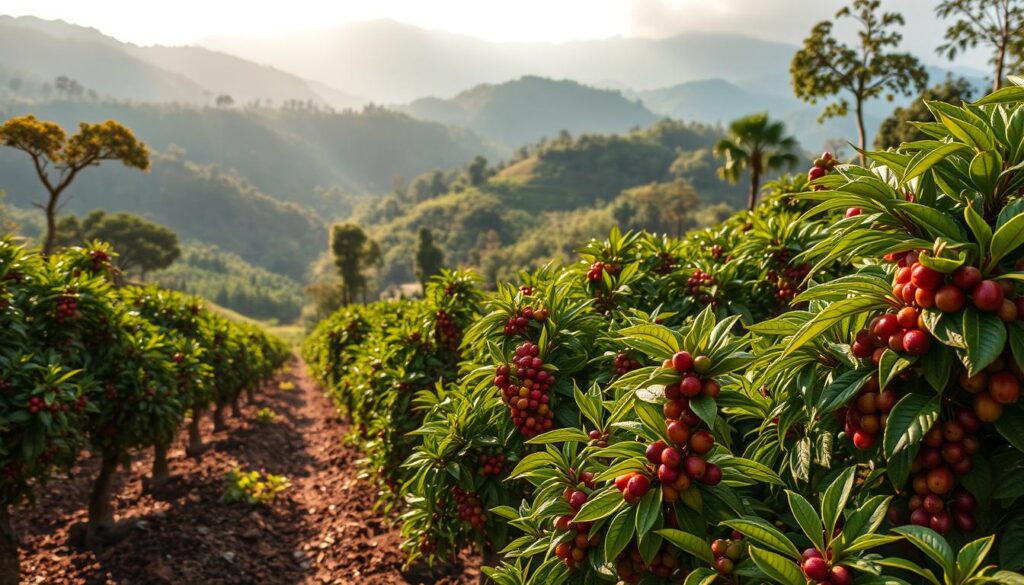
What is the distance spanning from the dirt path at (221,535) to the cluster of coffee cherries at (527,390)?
4423 millimetres

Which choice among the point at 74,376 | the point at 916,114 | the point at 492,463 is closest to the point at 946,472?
the point at 492,463

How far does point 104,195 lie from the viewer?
18862 cm

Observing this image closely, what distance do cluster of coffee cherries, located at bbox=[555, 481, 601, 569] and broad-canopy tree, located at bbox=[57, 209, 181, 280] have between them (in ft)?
228

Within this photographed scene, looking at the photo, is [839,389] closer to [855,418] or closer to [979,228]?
[855,418]

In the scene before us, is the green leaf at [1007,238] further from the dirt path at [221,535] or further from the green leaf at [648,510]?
the dirt path at [221,535]

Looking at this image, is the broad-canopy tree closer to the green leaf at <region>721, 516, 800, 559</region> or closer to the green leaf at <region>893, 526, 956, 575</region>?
the green leaf at <region>721, 516, 800, 559</region>

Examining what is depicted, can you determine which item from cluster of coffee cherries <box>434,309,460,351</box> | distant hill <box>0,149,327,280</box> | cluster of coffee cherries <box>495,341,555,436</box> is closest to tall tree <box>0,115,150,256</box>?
cluster of coffee cherries <box>434,309,460,351</box>

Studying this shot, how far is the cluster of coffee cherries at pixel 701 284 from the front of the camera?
189 inches

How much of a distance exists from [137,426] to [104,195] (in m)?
237

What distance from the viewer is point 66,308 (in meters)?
6.12

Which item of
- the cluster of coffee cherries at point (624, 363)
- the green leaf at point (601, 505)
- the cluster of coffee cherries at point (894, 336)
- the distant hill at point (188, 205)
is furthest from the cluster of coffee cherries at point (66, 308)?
the distant hill at point (188, 205)

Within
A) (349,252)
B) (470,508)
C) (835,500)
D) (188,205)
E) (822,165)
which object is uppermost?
(822,165)

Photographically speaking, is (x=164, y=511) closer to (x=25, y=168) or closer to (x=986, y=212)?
(x=986, y=212)

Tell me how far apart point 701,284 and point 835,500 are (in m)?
3.13
